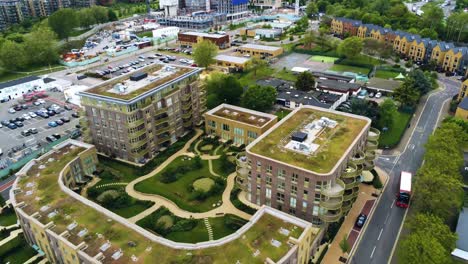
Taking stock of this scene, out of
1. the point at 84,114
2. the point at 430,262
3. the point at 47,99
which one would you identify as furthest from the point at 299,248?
the point at 47,99

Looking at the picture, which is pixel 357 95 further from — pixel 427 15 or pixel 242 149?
pixel 427 15

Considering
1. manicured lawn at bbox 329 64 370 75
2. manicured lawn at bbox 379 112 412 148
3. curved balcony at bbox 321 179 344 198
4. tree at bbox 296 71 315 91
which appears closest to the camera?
curved balcony at bbox 321 179 344 198

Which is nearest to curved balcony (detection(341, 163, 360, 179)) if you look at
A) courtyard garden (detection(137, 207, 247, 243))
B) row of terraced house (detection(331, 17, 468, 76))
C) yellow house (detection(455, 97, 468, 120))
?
courtyard garden (detection(137, 207, 247, 243))

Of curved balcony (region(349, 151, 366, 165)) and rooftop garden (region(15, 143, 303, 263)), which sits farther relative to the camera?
curved balcony (region(349, 151, 366, 165))

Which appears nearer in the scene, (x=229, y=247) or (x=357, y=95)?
(x=229, y=247)

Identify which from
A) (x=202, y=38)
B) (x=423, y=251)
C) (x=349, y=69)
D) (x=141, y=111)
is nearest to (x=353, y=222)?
(x=423, y=251)

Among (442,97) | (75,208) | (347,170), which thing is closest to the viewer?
(75,208)

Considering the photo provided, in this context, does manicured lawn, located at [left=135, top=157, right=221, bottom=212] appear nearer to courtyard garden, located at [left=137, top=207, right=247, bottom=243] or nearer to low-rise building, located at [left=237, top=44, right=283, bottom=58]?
courtyard garden, located at [left=137, top=207, right=247, bottom=243]
